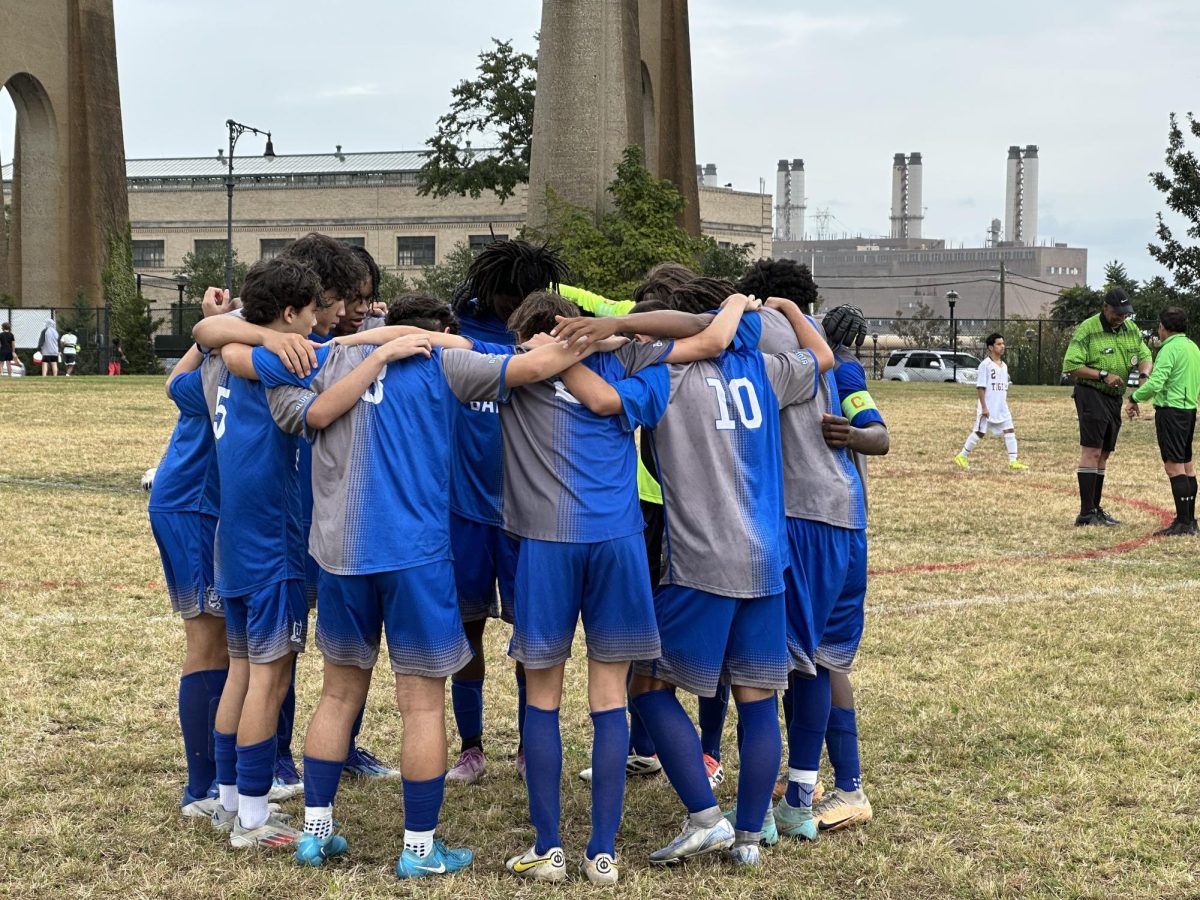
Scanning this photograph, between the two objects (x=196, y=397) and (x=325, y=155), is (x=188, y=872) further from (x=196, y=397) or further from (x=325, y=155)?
(x=325, y=155)

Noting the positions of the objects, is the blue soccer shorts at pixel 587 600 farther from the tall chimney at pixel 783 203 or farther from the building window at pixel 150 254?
the tall chimney at pixel 783 203

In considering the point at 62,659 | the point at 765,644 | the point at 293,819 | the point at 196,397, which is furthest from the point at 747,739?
the point at 62,659

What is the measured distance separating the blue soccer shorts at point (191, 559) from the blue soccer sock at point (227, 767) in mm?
436

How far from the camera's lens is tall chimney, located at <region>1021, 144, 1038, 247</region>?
121 m

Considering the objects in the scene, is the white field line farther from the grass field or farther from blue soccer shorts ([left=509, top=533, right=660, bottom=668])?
blue soccer shorts ([left=509, top=533, right=660, bottom=668])

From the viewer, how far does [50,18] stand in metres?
42.8

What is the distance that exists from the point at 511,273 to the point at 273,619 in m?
1.47

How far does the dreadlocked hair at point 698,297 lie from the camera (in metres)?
4.66

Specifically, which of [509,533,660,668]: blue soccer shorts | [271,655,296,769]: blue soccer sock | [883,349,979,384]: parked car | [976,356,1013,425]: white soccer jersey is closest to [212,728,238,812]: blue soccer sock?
[271,655,296,769]: blue soccer sock

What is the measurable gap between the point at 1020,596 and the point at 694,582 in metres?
5.37

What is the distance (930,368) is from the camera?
5162cm

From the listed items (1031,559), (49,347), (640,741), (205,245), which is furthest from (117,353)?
(205,245)

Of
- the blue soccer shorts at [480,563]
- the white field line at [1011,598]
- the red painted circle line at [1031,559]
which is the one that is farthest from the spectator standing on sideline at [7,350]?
the blue soccer shorts at [480,563]

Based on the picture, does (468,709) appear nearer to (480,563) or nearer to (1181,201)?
(480,563)
